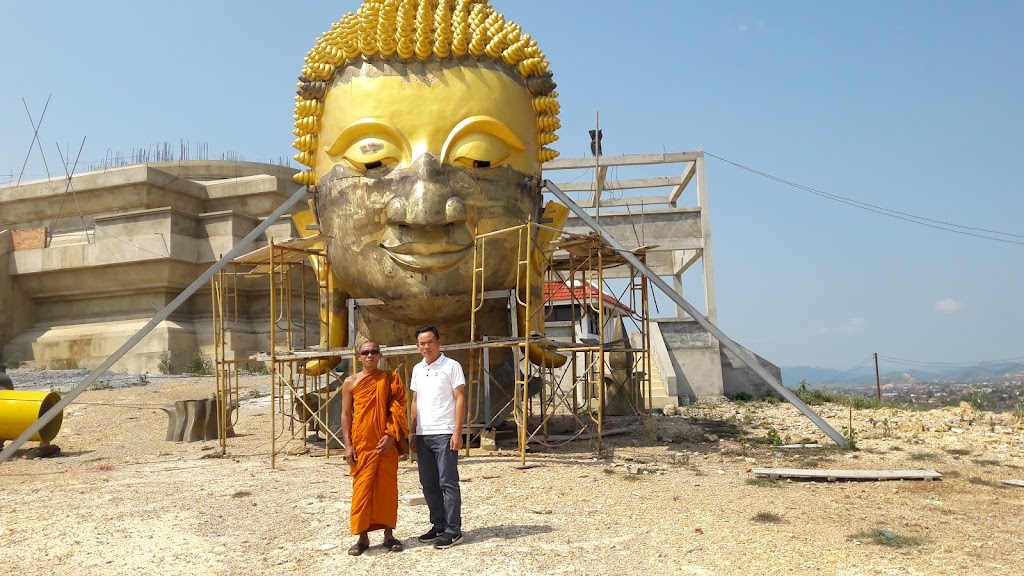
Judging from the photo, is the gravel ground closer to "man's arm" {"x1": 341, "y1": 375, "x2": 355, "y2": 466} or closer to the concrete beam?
"man's arm" {"x1": 341, "y1": 375, "x2": 355, "y2": 466}

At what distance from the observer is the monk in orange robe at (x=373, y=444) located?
5324mm

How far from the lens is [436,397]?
560 cm

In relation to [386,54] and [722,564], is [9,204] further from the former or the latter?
[722,564]

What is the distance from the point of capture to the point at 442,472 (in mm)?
5477

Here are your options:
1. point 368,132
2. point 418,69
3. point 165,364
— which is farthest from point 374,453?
point 165,364

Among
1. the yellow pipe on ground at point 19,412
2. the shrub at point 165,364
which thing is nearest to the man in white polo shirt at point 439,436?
the yellow pipe on ground at point 19,412

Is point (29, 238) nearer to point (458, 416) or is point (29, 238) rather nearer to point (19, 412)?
point (19, 412)

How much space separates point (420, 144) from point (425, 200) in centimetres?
76

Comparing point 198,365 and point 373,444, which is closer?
point 373,444

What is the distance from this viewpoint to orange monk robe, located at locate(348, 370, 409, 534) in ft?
17.4

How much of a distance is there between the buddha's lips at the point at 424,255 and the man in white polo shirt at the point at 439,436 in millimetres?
3831

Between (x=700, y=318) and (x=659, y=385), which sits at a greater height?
(x=700, y=318)

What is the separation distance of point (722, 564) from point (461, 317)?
5.83 m

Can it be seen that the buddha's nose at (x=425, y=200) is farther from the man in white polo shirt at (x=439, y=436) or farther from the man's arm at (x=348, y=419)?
the man's arm at (x=348, y=419)
